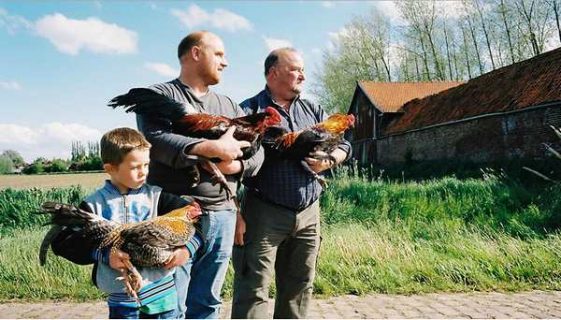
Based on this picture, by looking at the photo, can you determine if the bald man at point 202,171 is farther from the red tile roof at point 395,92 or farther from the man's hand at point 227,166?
the red tile roof at point 395,92

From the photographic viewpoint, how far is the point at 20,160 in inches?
2183

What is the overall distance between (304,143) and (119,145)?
4.84 feet

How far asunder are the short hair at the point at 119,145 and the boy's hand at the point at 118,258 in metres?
0.46

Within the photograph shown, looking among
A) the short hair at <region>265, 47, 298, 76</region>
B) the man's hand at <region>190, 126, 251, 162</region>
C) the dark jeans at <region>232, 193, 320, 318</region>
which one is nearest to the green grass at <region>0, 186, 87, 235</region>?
the dark jeans at <region>232, 193, 320, 318</region>

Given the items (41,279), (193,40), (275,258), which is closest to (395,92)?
(41,279)

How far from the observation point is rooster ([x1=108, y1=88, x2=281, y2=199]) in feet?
8.73

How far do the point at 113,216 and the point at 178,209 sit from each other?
322 mm

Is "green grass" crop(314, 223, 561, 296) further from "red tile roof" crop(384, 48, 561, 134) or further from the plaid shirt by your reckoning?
"red tile roof" crop(384, 48, 561, 134)

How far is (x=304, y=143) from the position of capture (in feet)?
11.2

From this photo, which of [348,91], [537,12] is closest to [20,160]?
[348,91]

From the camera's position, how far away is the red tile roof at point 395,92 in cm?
3638

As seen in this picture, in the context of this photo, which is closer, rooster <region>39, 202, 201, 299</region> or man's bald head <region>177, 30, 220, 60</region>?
rooster <region>39, 202, 201, 299</region>

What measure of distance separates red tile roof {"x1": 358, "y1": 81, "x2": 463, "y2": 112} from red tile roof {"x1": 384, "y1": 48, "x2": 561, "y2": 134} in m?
4.62

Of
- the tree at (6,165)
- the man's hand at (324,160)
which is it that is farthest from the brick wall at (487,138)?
the tree at (6,165)
